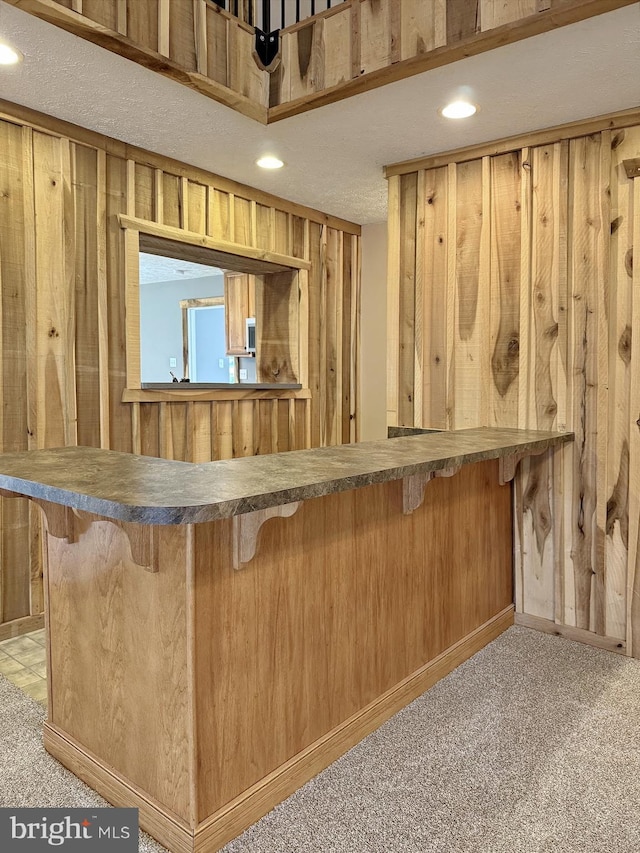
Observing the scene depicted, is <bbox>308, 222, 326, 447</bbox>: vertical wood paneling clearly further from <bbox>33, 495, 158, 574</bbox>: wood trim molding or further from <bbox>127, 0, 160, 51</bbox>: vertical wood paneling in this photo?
<bbox>33, 495, 158, 574</bbox>: wood trim molding

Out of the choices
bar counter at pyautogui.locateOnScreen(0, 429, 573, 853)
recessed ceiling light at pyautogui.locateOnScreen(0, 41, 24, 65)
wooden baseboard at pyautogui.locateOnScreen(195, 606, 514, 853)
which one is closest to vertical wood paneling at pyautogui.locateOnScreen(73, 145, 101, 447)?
recessed ceiling light at pyautogui.locateOnScreen(0, 41, 24, 65)

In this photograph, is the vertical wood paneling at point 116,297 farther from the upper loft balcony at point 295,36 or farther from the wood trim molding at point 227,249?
the upper loft balcony at point 295,36

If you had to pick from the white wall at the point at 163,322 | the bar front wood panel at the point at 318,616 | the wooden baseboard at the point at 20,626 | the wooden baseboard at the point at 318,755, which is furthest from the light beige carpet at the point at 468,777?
the white wall at the point at 163,322

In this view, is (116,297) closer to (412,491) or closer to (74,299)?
(74,299)

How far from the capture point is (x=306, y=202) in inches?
162

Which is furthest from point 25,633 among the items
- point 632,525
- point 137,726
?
point 632,525

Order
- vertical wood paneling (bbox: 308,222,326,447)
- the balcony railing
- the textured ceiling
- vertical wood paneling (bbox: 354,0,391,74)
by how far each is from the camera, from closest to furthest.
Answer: the textured ceiling
vertical wood paneling (bbox: 354,0,391,74)
the balcony railing
vertical wood paneling (bbox: 308,222,326,447)

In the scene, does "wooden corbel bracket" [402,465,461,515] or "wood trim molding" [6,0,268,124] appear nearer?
"wood trim molding" [6,0,268,124]

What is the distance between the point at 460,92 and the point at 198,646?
2.31 meters

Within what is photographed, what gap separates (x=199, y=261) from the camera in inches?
153

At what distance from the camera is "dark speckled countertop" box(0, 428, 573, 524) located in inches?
47.8

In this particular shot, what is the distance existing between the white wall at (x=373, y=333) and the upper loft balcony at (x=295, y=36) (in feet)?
6.49

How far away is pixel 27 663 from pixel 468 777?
1.87 metres

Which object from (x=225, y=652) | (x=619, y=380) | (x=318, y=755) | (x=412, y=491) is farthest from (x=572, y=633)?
(x=225, y=652)
